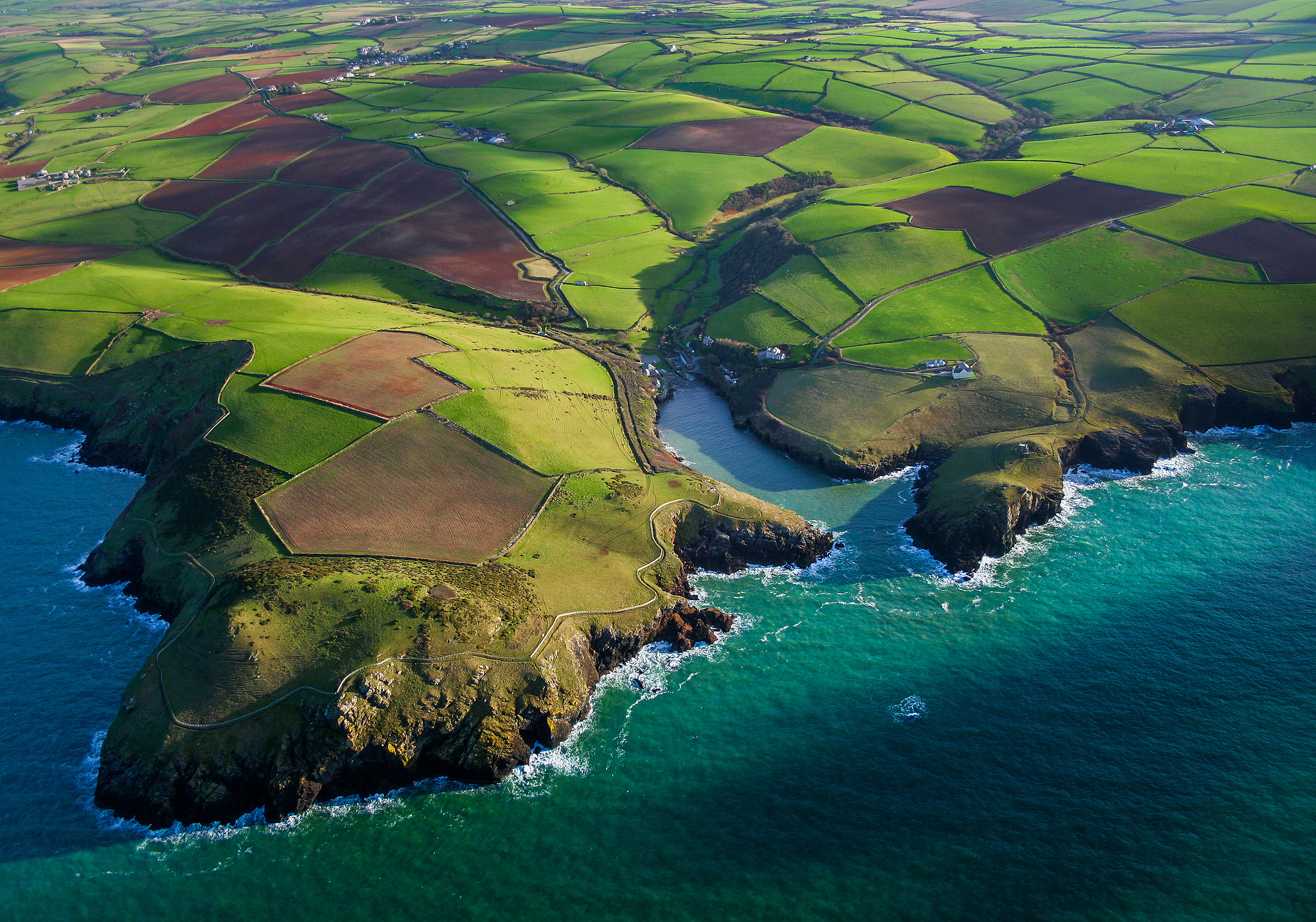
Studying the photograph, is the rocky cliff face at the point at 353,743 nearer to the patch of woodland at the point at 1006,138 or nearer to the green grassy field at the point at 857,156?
the green grassy field at the point at 857,156

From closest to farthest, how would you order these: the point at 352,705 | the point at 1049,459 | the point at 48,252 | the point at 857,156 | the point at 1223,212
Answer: the point at 352,705
the point at 1049,459
the point at 1223,212
the point at 48,252
the point at 857,156

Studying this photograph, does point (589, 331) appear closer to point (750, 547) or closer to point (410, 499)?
point (410, 499)

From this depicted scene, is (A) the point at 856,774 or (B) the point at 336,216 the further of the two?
(B) the point at 336,216

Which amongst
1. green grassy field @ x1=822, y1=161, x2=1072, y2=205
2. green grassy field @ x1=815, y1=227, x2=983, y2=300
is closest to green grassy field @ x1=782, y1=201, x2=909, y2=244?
green grassy field @ x1=815, y1=227, x2=983, y2=300

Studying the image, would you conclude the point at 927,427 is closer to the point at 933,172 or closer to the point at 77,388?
the point at 933,172

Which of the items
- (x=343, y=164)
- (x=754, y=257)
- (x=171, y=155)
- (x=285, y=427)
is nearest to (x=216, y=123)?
(x=171, y=155)

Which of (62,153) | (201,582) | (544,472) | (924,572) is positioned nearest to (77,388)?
(201,582)
